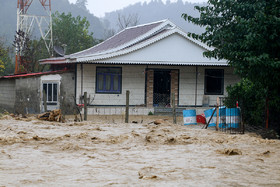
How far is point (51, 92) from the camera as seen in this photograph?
21625mm

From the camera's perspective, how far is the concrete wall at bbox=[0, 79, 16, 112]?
23.0m

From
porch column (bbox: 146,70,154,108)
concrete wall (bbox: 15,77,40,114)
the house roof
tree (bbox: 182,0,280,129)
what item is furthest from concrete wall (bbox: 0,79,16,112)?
tree (bbox: 182,0,280,129)

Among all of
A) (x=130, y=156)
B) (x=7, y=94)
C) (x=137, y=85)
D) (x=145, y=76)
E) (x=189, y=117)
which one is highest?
(x=145, y=76)

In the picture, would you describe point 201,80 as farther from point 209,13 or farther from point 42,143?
point 42,143

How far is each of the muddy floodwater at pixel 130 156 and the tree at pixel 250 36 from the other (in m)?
2.07

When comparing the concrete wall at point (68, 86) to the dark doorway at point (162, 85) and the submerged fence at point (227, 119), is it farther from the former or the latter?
the submerged fence at point (227, 119)

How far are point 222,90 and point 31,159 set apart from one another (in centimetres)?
1563

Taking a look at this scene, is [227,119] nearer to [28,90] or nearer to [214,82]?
[214,82]

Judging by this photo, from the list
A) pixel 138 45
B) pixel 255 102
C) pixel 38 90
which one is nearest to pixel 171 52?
pixel 138 45

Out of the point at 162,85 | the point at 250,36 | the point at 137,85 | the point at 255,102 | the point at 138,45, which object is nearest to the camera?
the point at 250,36

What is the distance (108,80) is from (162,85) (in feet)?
10.2

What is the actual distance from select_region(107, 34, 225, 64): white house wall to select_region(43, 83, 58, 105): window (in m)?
4.09

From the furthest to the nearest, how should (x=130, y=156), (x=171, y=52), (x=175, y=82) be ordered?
(x=175, y=82)
(x=171, y=52)
(x=130, y=156)

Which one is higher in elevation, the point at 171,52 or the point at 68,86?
the point at 171,52
